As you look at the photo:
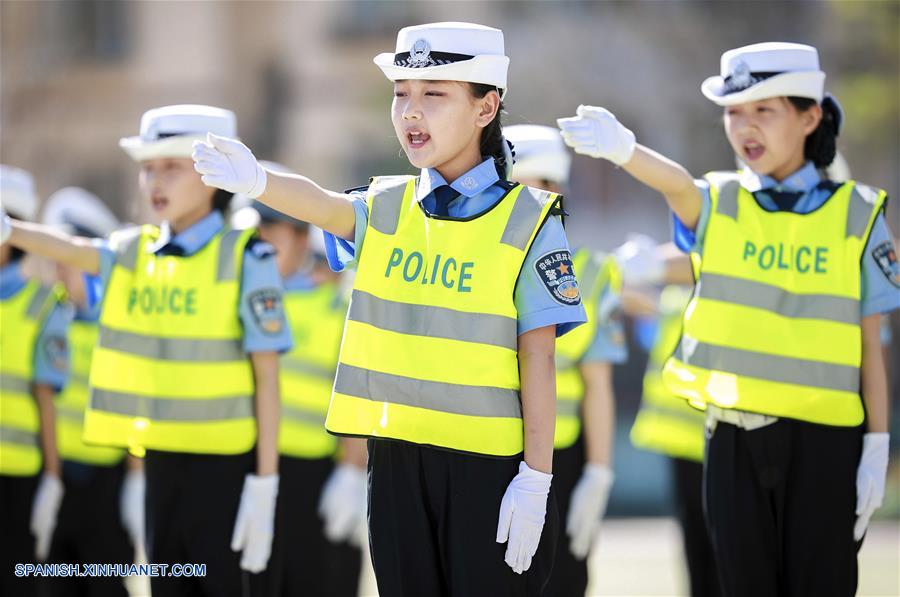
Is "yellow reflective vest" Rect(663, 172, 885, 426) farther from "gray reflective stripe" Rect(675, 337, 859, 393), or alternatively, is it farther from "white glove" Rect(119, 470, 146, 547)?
"white glove" Rect(119, 470, 146, 547)

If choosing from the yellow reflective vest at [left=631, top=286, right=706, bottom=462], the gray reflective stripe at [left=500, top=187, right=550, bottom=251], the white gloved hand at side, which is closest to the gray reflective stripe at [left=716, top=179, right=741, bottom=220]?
the gray reflective stripe at [left=500, top=187, right=550, bottom=251]

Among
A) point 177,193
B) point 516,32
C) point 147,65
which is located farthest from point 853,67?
point 177,193

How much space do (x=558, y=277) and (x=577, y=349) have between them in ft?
7.64

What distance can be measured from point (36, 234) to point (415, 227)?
76.6 inches

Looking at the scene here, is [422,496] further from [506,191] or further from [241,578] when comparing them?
[241,578]

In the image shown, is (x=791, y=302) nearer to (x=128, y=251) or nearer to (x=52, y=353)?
(x=128, y=251)

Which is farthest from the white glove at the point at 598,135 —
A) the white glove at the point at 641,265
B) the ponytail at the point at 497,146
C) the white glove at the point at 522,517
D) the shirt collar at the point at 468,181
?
the white glove at the point at 641,265

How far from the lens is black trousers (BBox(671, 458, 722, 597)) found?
682 cm

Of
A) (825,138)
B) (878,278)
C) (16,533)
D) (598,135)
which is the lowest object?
(16,533)

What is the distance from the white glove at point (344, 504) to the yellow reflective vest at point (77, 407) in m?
1.05

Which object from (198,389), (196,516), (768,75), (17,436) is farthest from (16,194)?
(768,75)

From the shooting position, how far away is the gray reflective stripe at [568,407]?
6.02 m

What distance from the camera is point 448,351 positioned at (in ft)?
12.4

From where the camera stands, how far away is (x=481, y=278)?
3.78m
